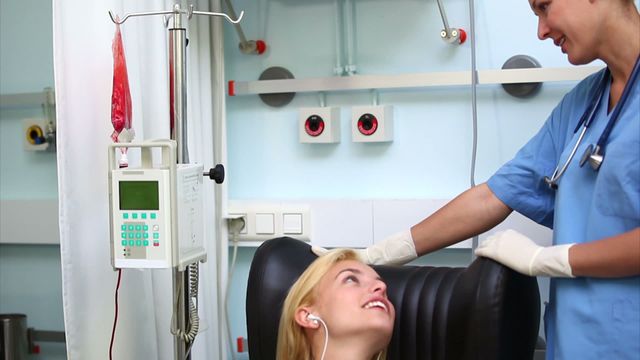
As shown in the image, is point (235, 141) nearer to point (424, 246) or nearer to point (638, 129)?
point (424, 246)

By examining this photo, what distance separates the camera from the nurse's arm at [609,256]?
4.31 ft

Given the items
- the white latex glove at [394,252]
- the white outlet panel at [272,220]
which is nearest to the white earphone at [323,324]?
the white latex glove at [394,252]

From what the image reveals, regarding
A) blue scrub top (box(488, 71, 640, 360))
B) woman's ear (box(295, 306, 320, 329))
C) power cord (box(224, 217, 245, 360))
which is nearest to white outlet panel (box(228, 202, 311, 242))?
power cord (box(224, 217, 245, 360))

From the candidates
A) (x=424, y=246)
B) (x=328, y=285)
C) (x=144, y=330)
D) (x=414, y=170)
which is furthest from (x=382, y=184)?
(x=144, y=330)

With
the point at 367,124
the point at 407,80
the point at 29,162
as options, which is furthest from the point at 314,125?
the point at 29,162

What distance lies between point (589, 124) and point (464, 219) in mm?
364


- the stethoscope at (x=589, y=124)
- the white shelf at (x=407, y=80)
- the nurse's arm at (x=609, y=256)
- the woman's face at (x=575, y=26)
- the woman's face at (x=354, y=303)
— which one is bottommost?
the woman's face at (x=354, y=303)

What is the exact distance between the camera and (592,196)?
1.46 metres

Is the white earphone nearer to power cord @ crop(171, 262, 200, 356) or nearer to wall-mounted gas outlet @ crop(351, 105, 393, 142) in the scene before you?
power cord @ crop(171, 262, 200, 356)

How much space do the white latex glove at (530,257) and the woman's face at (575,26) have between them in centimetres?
39

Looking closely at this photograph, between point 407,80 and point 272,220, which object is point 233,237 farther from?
point 407,80

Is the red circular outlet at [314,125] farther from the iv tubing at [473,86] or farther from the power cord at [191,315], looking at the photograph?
the power cord at [191,315]

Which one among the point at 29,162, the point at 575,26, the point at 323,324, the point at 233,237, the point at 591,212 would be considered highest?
the point at 575,26

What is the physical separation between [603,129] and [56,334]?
1816mm
